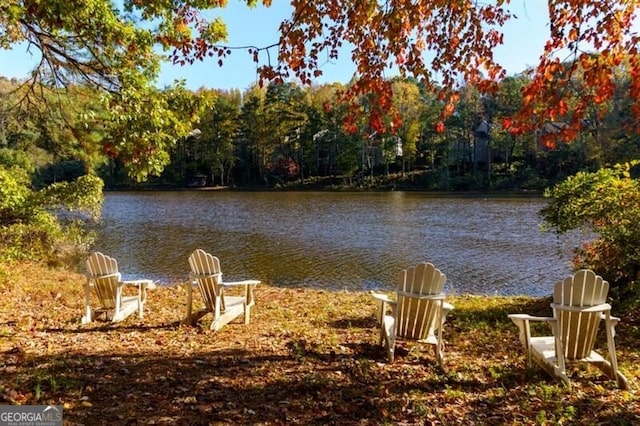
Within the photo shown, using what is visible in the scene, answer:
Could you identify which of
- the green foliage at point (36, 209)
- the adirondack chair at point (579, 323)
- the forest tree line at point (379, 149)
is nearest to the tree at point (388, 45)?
the adirondack chair at point (579, 323)

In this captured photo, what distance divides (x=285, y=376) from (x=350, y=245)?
13.1m

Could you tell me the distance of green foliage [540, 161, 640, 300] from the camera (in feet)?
20.0

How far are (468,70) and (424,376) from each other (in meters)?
2.99

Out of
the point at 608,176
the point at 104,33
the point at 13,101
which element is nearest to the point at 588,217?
the point at 608,176

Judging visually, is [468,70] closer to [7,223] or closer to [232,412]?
[232,412]

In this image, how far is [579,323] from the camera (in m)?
3.76

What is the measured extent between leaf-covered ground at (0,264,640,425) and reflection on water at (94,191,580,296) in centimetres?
462
